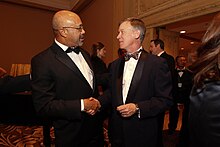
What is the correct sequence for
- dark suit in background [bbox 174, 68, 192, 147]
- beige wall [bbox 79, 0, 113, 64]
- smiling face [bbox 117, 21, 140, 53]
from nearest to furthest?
1. smiling face [bbox 117, 21, 140, 53]
2. dark suit in background [bbox 174, 68, 192, 147]
3. beige wall [bbox 79, 0, 113, 64]

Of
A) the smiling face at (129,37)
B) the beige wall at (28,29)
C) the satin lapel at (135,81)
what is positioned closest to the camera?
the satin lapel at (135,81)

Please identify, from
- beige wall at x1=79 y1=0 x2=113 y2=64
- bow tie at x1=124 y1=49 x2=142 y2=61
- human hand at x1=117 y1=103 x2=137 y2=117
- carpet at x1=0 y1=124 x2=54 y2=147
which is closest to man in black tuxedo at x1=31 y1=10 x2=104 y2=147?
human hand at x1=117 y1=103 x2=137 y2=117

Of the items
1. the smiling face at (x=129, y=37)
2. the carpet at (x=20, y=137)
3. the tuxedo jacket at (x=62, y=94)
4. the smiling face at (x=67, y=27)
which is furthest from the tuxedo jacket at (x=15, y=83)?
the carpet at (x=20, y=137)

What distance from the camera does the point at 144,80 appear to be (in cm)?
177

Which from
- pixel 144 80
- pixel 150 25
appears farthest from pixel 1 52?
pixel 144 80

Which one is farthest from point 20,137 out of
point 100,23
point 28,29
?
point 28,29

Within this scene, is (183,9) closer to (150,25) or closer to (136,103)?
(150,25)

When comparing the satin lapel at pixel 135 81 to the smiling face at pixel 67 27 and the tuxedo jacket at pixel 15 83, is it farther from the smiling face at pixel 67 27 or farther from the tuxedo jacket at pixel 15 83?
the tuxedo jacket at pixel 15 83

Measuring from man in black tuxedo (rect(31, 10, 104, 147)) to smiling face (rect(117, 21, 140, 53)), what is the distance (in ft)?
1.29

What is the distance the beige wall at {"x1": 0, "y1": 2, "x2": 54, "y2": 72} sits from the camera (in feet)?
26.9

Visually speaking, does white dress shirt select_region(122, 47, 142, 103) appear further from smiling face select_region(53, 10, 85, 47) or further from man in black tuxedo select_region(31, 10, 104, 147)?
smiling face select_region(53, 10, 85, 47)

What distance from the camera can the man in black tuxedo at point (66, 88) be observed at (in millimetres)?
1563

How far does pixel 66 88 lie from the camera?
1.65 meters

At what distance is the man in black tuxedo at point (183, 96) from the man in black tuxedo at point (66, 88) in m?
0.85
